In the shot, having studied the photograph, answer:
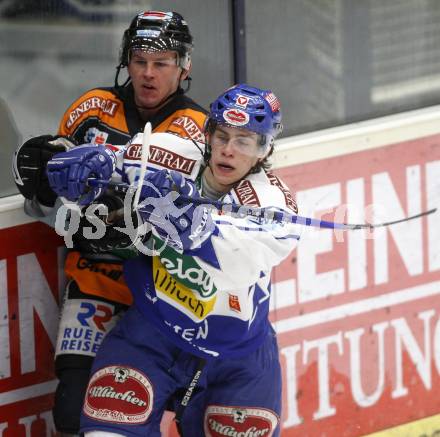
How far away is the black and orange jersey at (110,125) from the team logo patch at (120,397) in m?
0.34

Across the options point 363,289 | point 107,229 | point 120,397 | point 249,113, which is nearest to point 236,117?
point 249,113

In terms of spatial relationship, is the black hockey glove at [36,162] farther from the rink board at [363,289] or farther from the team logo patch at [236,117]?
the rink board at [363,289]

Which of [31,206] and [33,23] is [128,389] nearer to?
[31,206]

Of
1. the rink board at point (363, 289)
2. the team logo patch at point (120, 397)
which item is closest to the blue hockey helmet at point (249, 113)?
the team logo patch at point (120, 397)

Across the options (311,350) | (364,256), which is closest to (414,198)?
(364,256)

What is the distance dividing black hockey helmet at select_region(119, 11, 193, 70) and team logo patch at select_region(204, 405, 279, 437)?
3.25 ft

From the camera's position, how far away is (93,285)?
4523 millimetres

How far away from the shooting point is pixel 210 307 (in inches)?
166

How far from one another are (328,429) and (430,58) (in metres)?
1.41

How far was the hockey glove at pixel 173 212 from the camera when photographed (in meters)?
3.82

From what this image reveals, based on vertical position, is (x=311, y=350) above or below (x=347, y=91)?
below

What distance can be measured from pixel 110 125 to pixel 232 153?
0.54 m

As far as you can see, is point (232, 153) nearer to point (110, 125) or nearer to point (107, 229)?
point (107, 229)

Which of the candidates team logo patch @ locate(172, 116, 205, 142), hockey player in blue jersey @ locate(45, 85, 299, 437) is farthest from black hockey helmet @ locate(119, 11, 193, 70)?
hockey player in blue jersey @ locate(45, 85, 299, 437)
